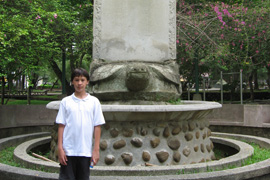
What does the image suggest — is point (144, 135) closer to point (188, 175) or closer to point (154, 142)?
point (154, 142)

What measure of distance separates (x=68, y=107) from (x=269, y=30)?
39.5 feet

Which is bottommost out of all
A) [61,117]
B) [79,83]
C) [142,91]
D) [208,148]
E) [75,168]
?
[208,148]

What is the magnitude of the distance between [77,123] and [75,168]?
44 cm

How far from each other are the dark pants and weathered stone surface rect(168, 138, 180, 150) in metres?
2.02

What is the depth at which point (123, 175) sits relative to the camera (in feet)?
12.5

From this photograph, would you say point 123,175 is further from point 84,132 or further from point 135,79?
point 135,79

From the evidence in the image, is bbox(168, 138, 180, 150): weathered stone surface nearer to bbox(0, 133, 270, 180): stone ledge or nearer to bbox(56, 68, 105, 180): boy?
bbox(0, 133, 270, 180): stone ledge

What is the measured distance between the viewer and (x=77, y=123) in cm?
275

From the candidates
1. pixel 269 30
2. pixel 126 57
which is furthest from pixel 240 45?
pixel 126 57

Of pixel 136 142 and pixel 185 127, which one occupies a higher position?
pixel 185 127

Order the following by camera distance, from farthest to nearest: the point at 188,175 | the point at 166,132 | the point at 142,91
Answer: the point at 142,91
the point at 166,132
the point at 188,175

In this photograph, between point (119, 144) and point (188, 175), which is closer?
point (188, 175)

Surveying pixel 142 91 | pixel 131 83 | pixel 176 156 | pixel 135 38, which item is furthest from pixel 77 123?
pixel 135 38

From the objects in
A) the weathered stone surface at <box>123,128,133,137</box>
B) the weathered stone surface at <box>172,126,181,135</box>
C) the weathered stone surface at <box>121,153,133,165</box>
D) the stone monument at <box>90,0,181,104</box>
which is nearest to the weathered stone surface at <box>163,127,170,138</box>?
the weathered stone surface at <box>172,126,181,135</box>
